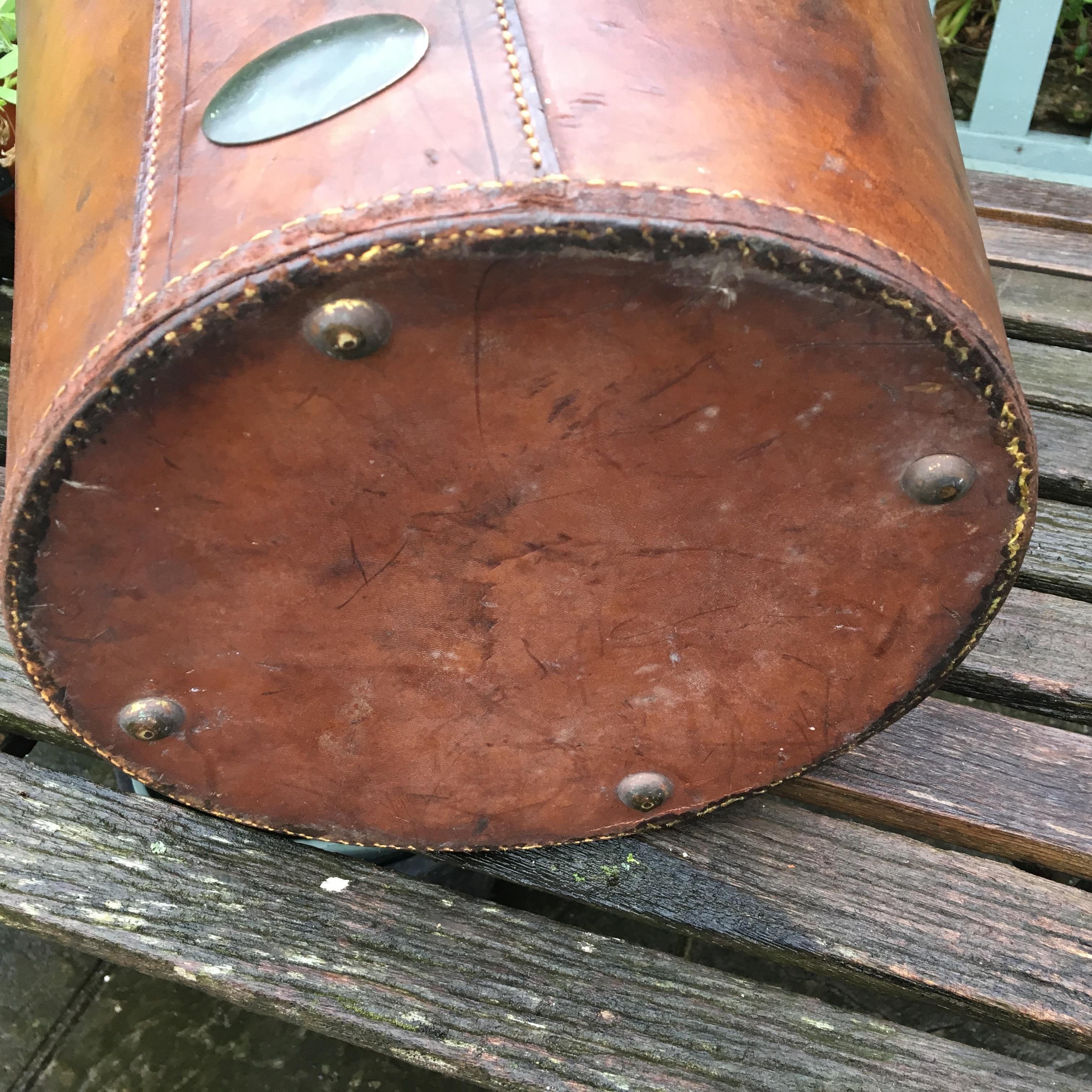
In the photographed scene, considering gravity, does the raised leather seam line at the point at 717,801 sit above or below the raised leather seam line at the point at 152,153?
below

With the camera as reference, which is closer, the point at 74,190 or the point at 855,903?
the point at 74,190

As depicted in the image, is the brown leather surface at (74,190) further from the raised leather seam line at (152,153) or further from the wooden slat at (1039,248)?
the wooden slat at (1039,248)

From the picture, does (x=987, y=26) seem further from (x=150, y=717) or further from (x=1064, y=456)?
(x=150, y=717)

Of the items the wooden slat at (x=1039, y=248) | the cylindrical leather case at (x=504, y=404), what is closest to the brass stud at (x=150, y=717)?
the cylindrical leather case at (x=504, y=404)

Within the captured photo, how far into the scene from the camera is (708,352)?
0.73m

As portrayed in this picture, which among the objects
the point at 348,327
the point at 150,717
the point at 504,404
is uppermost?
the point at 348,327

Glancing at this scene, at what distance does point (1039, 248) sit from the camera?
1912mm

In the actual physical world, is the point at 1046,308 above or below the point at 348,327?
below

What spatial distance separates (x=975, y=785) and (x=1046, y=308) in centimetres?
100

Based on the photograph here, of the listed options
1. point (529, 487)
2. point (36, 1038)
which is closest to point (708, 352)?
point (529, 487)

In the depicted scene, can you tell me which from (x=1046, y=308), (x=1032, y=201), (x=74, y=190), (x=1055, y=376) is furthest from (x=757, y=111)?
(x=1032, y=201)

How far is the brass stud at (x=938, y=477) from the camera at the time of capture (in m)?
0.79

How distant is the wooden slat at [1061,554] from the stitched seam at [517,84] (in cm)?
104

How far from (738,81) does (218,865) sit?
943mm
